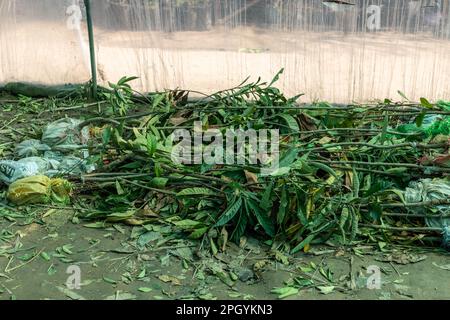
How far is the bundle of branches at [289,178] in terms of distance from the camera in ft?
12.2

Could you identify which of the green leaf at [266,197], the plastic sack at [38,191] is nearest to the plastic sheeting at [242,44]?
the plastic sack at [38,191]

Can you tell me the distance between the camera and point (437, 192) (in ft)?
12.7

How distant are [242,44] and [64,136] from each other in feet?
7.83

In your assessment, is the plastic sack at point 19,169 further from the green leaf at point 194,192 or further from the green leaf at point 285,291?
the green leaf at point 285,291

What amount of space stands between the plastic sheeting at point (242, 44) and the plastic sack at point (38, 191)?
2786 millimetres

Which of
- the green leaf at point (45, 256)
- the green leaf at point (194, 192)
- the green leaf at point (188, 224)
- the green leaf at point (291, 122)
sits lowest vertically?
the green leaf at point (45, 256)

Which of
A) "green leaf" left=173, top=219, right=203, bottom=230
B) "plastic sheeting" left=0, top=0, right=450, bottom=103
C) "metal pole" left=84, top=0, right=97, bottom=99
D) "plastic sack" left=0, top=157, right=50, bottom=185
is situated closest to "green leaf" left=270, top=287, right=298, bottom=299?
"green leaf" left=173, top=219, right=203, bottom=230

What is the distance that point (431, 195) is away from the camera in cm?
388

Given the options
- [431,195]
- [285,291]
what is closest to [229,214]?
[285,291]

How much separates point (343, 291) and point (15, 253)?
2.04 metres

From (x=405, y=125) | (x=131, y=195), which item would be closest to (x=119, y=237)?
(x=131, y=195)

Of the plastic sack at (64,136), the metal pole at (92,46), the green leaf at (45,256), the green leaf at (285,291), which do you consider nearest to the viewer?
the green leaf at (285,291)

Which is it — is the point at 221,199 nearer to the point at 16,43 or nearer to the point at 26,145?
the point at 26,145

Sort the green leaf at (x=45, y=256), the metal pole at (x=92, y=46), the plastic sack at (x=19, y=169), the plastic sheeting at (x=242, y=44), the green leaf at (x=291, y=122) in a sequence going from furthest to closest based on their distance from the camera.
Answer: the metal pole at (x=92, y=46) < the plastic sheeting at (x=242, y=44) < the green leaf at (x=291, y=122) < the plastic sack at (x=19, y=169) < the green leaf at (x=45, y=256)
